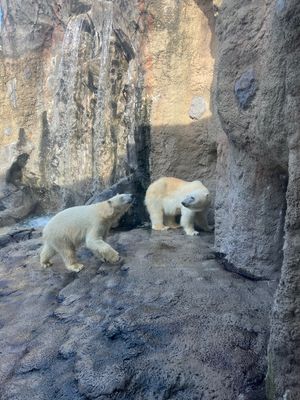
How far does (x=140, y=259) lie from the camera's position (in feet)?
16.9

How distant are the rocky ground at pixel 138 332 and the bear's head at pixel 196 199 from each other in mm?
1164

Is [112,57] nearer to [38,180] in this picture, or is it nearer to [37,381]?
[38,180]

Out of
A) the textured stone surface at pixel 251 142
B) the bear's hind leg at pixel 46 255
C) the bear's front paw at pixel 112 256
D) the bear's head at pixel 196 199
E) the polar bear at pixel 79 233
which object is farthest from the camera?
the bear's head at pixel 196 199

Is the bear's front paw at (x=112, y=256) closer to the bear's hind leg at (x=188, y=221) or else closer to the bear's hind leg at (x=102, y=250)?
the bear's hind leg at (x=102, y=250)

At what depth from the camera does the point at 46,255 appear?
5520 mm

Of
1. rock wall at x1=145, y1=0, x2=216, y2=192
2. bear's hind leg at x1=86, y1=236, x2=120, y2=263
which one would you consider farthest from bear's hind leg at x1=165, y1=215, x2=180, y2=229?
bear's hind leg at x1=86, y1=236, x2=120, y2=263

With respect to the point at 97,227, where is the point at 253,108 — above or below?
above

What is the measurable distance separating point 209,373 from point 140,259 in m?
2.15

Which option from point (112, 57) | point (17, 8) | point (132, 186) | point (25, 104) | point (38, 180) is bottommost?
point (38, 180)

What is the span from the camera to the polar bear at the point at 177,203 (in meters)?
6.34

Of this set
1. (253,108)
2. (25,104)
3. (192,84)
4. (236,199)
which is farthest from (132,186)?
(25,104)

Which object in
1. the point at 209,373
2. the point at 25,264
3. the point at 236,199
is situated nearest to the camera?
the point at 209,373

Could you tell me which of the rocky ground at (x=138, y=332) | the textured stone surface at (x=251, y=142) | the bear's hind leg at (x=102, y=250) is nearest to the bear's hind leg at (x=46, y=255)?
the rocky ground at (x=138, y=332)

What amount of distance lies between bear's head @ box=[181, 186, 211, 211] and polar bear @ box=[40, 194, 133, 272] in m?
1.03
